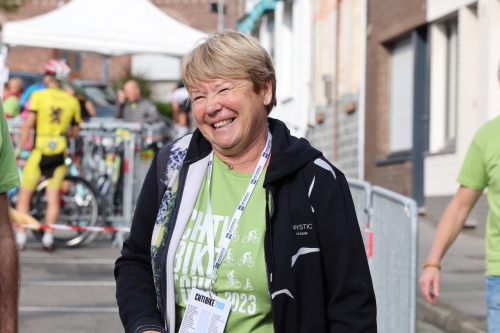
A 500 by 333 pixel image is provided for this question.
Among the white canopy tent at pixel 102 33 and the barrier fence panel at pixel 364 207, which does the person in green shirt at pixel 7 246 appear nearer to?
the barrier fence panel at pixel 364 207

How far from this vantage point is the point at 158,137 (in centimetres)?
1521

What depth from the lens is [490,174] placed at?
5.12m

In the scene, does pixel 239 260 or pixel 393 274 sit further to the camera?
pixel 393 274

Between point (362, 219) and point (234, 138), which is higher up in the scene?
point (234, 138)

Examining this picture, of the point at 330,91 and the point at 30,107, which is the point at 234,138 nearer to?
the point at 30,107

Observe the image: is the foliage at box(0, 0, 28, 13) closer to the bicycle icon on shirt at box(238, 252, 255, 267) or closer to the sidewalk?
the sidewalk

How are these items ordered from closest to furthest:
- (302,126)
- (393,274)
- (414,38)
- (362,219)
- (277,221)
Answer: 1. (277,221)
2. (393,274)
3. (362,219)
4. (414,38)
5. (302,126)

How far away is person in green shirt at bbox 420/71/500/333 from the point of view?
4957 mm

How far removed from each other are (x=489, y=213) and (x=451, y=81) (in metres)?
12.0

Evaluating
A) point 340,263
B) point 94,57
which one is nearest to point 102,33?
point 340,263

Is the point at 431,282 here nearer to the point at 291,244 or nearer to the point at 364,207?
the point at 364,207

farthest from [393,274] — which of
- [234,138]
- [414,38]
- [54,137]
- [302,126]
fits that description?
[302,126]

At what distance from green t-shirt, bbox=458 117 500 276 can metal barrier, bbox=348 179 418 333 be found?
102 centimetres

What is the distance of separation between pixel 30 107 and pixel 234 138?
9.48 m
